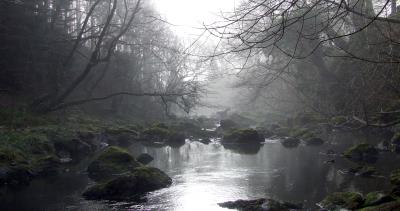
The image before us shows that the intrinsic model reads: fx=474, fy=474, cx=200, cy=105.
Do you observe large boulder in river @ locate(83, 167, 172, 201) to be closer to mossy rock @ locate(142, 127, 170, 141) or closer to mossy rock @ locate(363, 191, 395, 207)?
mossy rock @ locate(363, 191, 395, 207)

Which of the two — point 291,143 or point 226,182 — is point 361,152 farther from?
point 226,182

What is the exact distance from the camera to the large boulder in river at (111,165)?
13902 mm

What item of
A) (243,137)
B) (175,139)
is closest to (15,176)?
(175,139)

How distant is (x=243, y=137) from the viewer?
950 inches

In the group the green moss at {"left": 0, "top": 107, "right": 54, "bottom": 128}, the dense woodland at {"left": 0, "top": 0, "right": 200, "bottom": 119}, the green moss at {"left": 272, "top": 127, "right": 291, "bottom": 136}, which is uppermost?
the dense woodland at {"left": 0, "top": 0, "right": 200, "bottom": 119}

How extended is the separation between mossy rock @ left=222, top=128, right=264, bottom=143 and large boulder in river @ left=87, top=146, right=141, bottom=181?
1015cm

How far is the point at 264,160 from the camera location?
56.9 feet

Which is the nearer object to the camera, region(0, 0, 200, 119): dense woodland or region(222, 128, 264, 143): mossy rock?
region(0, 0, 200, 119): dense woodland

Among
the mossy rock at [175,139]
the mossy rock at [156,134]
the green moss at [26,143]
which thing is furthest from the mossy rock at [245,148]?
the green moss at [26,143]

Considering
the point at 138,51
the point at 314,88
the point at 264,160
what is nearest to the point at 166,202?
the point at 264,160

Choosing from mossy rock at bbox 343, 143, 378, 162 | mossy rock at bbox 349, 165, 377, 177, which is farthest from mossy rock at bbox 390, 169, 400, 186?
mossy rock at bbox 343, 143, 378, 162

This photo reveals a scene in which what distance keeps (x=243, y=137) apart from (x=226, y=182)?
1103 centimetres

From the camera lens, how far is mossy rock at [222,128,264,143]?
24.0 m

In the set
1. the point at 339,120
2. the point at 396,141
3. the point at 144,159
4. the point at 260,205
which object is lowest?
the point at 260,205
